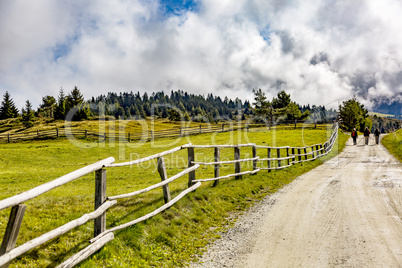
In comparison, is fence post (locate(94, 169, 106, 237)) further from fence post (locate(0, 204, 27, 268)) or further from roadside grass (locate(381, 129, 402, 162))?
roadside grass (locate(381, 129, 402, 162))

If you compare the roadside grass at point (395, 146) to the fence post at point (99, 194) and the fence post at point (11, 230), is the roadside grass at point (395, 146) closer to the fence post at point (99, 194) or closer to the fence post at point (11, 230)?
the fence post at point (99, 194)

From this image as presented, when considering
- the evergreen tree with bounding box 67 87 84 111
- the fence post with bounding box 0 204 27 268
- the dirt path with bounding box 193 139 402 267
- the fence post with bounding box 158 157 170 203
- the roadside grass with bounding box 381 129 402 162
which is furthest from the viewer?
the evergreen tree with bounding box 67 87 84 111

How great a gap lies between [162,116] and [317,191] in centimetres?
18160

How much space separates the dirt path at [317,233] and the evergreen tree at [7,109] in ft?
368

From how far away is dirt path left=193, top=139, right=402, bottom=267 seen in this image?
538cm

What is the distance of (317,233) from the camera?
6.72m

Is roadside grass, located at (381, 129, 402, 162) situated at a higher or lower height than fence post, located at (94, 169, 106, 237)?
lower

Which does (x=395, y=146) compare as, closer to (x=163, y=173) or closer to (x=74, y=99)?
(x=163, y=173)

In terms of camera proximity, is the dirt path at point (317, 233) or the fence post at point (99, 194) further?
the dirt path at point (317, 233)

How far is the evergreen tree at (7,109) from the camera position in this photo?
310ft

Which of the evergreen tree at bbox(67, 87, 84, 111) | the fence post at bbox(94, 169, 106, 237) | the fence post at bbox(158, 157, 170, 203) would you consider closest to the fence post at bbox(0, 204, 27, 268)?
the fence post at bbox(94, 169, 106, 237)

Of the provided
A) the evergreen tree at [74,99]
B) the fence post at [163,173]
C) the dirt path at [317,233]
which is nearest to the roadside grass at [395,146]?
the dirt path at [317,233]

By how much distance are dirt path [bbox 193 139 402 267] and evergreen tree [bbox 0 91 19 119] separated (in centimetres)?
11215

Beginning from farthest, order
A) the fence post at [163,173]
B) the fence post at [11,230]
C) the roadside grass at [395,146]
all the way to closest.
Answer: the roadside grass at [395,146] → the fence post at [163,173] → the fence post at [11,230]
